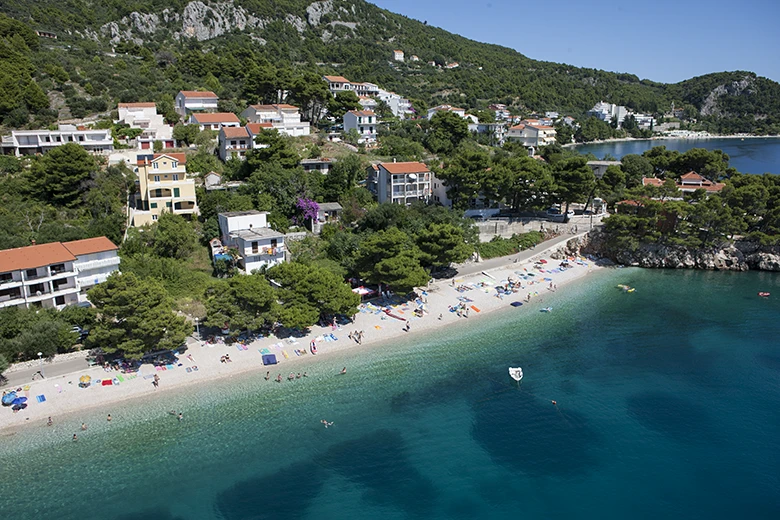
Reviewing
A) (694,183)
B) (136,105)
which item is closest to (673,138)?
(694,183)

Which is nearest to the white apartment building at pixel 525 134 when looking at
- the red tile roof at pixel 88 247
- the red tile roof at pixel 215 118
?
the red tile roof at pixel 215 118

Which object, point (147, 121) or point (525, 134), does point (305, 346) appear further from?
point (525, 134)

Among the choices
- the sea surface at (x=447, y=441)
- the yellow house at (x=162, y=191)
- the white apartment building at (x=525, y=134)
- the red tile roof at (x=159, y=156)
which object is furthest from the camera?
the white apartment building at (x=525, y=134)

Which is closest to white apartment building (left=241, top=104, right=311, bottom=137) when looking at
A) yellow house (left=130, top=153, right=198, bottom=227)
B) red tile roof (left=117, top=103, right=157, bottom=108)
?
red tile roof (left=117, top=103, right=157, bottom=108)

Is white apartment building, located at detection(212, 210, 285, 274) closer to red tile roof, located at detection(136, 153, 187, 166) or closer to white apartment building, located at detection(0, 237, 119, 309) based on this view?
red tile roof, located at detection(136, 153, 187, 166)

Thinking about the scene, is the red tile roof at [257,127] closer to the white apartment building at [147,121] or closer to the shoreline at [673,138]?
the white apartment building at [147,121]

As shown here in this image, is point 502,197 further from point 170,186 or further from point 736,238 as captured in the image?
point 170,186

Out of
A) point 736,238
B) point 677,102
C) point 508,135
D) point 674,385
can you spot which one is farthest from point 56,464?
point 677,102
